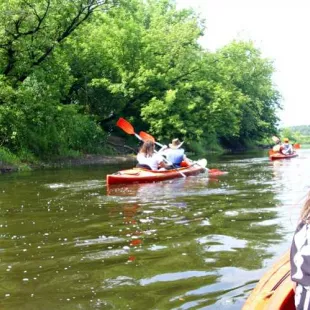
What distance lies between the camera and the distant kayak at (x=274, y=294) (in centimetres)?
255

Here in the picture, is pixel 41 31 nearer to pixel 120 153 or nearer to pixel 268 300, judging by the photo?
pixel 120 153

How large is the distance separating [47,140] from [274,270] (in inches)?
787

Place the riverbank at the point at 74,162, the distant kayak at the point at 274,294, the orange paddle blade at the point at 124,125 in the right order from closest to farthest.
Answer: the distant kayak at the point at 274,294 → the orange paddle blade at the point at 124,125 → the riverbank at the point at 74,162

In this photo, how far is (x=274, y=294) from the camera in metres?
2.62

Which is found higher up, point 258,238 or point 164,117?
point 164,117

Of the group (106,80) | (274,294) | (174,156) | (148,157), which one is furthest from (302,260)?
(106,80)

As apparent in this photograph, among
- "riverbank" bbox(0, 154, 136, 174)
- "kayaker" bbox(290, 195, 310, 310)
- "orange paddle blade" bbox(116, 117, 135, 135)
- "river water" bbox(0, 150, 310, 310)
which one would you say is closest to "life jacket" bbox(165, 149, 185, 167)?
→ "orange paddle blade" bbox(116, 117, 135, 135)

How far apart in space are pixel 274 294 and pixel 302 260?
0.67m

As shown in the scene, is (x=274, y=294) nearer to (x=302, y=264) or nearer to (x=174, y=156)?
(x=302, y=264)

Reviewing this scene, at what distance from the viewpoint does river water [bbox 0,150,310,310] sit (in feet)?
13.9

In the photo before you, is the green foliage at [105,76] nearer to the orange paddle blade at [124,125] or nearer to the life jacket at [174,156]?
the orange paddle blade at [124,125]

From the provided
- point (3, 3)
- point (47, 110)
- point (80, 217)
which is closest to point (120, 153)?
point (47, 110)

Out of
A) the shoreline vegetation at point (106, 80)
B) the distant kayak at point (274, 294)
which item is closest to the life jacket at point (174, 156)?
the shoreline vegetation at point (106, 80)

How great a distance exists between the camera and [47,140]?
22141mm
